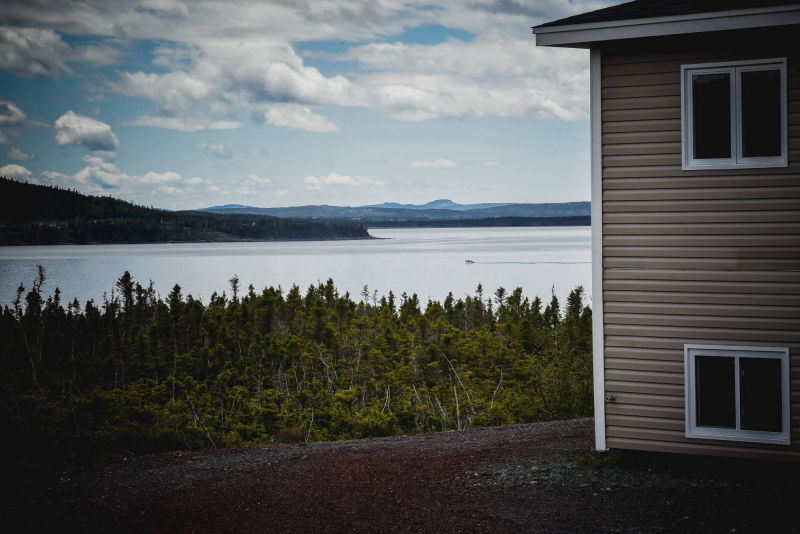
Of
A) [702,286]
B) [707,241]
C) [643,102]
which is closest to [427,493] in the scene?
[702,286]

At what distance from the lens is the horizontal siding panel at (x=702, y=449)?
25.7 feet

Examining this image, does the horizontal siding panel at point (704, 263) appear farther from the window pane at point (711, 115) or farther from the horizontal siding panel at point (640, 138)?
the horizontal siding panel at point (640, 138)

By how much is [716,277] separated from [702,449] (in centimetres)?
194

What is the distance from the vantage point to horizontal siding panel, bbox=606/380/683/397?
8344 millimetres

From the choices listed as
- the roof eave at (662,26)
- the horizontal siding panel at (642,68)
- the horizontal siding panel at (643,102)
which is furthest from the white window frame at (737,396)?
the roof eave at (662,26)

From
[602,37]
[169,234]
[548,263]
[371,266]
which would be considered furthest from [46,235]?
[602,37]

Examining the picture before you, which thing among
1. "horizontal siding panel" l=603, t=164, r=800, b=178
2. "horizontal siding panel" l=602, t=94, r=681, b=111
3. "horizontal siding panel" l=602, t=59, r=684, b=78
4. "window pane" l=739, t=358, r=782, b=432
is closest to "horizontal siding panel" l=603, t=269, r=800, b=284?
"window pane" l=739, t=358, r=782, b=432

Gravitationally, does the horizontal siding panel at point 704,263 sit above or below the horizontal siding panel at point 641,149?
below

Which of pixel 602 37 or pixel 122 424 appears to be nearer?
pixel 602 37

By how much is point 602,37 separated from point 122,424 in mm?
9520

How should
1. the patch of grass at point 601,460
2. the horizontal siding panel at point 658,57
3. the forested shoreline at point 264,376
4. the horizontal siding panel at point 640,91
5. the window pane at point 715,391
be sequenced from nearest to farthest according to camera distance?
the window pane at point 715,391 < the horizontal siding panel at point 658,57 < the horizontal siding panel at point 640,91 < the patch of grass at point 601,460 < the forested shoreline at point 264,376

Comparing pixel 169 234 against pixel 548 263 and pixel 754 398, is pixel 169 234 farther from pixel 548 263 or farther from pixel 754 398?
pixel 754 398

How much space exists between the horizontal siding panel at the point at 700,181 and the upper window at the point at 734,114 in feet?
0.43

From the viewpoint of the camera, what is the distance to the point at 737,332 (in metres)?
8.10
